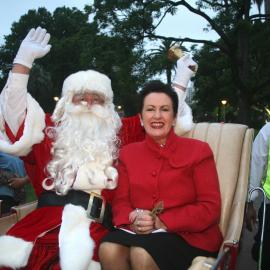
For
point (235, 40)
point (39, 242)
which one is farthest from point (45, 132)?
point (235, 40)

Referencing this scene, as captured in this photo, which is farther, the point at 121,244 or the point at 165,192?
the point at 165,192

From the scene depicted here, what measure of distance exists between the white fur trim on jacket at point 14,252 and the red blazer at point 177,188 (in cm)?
60

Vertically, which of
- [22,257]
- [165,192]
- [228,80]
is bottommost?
[22,257]

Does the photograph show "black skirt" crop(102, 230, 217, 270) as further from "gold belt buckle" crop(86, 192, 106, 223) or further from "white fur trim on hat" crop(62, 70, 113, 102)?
"white fur trim on hat" crop(62, 70, 113, 102)

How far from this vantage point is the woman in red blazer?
2.68 meters

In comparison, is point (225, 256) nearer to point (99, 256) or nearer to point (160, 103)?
point (99, 256)

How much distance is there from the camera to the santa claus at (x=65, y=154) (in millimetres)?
2889

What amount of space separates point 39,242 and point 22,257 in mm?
144

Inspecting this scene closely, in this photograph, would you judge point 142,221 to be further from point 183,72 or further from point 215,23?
point 215,23

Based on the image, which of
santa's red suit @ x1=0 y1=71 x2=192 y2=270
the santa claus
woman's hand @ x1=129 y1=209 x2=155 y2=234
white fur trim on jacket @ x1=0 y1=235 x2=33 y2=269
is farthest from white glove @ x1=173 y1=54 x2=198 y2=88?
white fur trim on jacket @ x1=0 y1=235 x2=33 y2=269

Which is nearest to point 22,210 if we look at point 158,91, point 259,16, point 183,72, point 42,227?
point 42,227

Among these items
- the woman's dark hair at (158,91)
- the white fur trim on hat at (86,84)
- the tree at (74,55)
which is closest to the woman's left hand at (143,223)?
the woman's dark hair at (158,91)

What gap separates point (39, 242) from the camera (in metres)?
2.93

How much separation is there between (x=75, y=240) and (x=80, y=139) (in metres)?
0.92
